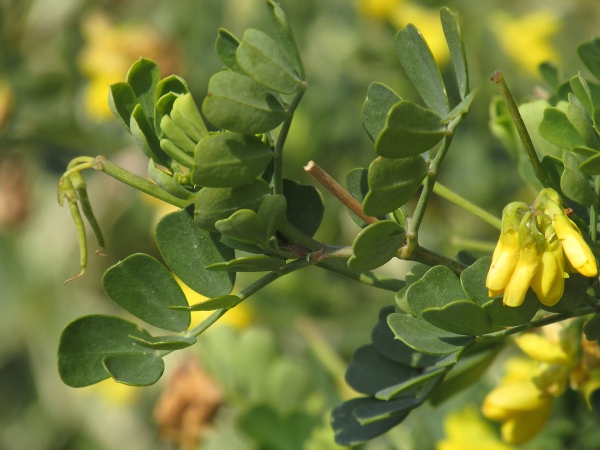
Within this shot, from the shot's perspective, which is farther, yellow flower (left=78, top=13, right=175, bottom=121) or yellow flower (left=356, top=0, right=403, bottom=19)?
yellow flower (left=356, top=0, right=403, bottom=19)

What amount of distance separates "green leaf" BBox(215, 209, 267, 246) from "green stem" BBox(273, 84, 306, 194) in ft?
0.11

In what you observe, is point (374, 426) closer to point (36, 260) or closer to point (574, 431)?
point (574, 431)

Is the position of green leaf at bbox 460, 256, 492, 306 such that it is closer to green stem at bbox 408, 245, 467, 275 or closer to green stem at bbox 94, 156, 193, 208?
green stem at bbox 408, 245, 467, 275

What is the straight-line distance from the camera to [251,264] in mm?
500

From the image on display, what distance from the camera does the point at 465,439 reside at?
87 cm

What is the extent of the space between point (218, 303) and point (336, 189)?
3.9 inches

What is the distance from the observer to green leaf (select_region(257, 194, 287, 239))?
485 millimetres

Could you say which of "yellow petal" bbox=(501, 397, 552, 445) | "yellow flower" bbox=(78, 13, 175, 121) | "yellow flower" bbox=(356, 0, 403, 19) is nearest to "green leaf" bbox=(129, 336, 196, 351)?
"yellow petal" bbox=(501, 397, 552, 445)

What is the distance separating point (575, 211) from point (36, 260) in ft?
6.29

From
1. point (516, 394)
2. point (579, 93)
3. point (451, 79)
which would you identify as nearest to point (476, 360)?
point (516, 394)

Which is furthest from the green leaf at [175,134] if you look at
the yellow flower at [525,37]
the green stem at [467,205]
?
the yellow flower at [525,37]

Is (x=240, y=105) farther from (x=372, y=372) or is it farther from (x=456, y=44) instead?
(x=372, y=372)

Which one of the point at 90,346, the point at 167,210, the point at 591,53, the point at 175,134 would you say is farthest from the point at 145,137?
the point at 167,210

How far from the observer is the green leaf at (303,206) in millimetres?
550
